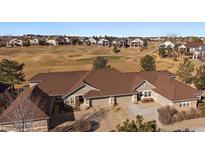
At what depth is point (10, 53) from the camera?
56.4 feet

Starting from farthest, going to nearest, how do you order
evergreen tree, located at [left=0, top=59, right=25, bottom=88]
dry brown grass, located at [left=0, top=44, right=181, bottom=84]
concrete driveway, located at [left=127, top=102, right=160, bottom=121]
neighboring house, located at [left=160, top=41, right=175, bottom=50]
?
neighboring house, located at [left=160, top=41, right=175, bottom=50], dry brown grass, located at [left=0, top=44, right=181, bottom=84], evergreen tree, located at [left=0, top=59, right=25, bottom=88], concrete driveway, located at [left=127, top=102, right=160, bottom=121]

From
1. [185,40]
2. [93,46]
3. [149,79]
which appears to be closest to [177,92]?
[149,79]

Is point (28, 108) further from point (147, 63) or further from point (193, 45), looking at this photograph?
point (193, 45)

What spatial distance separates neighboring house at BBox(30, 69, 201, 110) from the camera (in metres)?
15.0

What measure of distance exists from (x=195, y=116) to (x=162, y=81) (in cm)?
432

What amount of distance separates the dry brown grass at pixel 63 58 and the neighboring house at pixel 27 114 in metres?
5.64

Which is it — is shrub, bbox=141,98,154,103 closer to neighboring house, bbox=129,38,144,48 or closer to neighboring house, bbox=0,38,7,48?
neighboring house, bbox=129,38,144,48

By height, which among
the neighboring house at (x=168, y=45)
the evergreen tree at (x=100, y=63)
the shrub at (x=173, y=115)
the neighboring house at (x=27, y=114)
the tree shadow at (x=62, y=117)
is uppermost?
the neighboring house at (x=168, y=45)

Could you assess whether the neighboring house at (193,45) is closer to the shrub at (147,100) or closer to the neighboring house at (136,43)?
the neighboring house at (136,43)

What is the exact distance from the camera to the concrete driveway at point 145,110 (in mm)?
13566

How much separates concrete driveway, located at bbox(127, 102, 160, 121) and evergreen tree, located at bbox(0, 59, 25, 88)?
866 cm

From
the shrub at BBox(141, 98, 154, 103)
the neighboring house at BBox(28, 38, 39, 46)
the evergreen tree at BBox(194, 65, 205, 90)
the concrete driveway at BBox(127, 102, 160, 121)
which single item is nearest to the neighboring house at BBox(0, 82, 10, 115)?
the neighboring house at BBox(28, 38, 39, 46)

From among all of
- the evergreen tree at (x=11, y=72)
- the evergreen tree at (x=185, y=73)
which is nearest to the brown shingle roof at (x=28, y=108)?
the evergreen tree at (x=11, y=72)

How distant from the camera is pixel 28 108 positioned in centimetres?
1206
